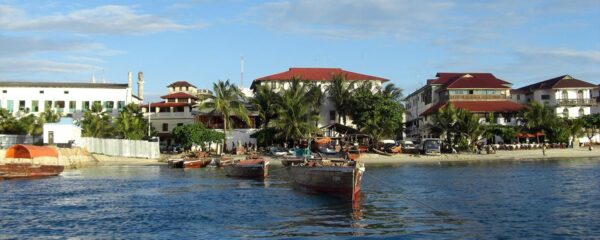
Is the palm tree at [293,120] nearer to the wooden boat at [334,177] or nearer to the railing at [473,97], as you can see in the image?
the railing at [473,97]

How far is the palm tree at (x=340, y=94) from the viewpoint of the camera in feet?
255

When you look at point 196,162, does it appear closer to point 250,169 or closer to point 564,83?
point 250,169

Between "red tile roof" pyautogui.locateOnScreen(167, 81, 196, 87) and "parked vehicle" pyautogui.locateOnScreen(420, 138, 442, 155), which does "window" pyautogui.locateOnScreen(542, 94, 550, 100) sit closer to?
"parked vehicle" pyautogui.locateOnScreen(420, 138, 442, 155)

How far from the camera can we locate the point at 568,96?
3457 inches

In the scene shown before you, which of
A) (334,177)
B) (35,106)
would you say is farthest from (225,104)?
(334,177)

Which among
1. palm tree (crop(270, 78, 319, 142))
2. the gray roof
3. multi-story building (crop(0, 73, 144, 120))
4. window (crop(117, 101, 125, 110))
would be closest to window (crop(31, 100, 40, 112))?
multi-story building (crop(0, 73, 144, 120))

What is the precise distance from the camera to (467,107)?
258ft

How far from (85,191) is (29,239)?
15696mm

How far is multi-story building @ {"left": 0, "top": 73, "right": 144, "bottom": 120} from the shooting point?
8594 cm

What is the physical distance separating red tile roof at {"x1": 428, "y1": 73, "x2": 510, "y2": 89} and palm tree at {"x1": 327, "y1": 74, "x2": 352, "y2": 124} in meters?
16.2

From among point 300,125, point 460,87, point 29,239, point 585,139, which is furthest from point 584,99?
point 29,239

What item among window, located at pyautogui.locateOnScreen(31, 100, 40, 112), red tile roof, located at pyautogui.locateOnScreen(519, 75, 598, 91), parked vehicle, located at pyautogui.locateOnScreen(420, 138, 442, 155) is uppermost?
red tile roof, located at pyautogui.locateOnScreen(519, 75, 598, 91)

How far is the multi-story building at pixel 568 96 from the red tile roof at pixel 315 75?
25632 millimetres

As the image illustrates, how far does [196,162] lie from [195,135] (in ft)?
32.0
